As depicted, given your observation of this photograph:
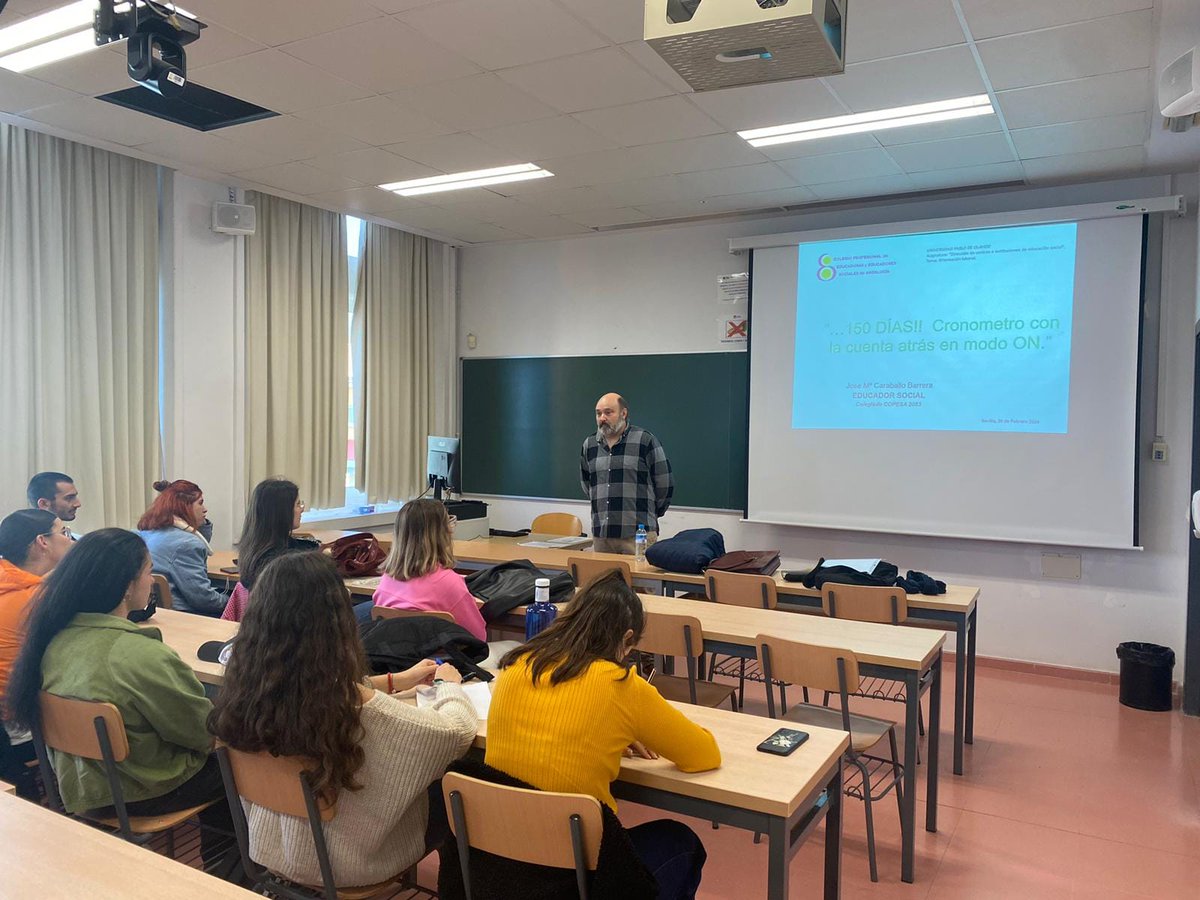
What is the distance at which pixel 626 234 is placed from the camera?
6.72 m

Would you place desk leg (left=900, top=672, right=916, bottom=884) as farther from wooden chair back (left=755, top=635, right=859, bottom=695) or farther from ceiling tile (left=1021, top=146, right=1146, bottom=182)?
ceiling tile (left=1021, top=146, right=1146, bottom=182)

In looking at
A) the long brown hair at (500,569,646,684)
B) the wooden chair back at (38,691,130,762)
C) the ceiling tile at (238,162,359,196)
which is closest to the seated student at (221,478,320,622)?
the wooden chair back at (38,691,130,762)

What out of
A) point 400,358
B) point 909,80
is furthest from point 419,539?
point 400,358

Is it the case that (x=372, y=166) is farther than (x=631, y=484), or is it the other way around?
(x=631, y=484)

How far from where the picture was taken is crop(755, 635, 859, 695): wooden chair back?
2705mm

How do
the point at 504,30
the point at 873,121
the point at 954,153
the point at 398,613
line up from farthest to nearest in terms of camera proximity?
1. the point at 954,153
2. the point at 873,121
3. the point at 504,30
4. the point at 398,613

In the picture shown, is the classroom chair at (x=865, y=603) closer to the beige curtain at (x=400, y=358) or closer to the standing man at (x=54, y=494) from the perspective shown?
the standing man at (x=54, y=494)

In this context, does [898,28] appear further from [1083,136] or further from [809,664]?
[809,664]

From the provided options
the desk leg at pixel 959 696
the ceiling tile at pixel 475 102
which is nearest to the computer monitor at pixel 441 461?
the ceiling tile at pixel 475 102

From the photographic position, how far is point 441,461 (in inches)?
259

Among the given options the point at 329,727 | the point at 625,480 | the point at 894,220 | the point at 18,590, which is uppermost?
the point at 894,220

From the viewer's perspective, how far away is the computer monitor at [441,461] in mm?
6547

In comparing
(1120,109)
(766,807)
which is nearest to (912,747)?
(766,807)

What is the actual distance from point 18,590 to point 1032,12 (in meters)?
3.82
